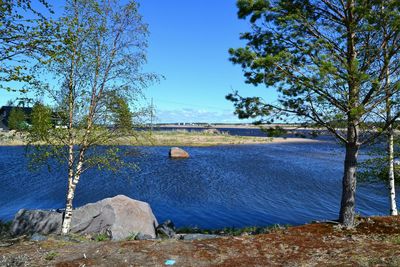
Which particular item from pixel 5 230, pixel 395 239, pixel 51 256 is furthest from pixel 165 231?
pixel 395 239

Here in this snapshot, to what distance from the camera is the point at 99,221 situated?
622 inches

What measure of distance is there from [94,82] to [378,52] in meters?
11.1

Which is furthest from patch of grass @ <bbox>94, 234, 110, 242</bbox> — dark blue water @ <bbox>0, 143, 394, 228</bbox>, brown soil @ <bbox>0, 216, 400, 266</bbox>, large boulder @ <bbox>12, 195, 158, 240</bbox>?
dark blue water @ <bbox>0, 143, 394, 228</bbox>

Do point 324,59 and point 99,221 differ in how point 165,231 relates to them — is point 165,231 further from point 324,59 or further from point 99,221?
point 324,59

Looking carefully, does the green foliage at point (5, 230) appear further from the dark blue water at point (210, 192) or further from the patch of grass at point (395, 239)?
the patch of grass at point (395, 239)

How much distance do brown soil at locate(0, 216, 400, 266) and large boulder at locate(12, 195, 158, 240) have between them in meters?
4.89

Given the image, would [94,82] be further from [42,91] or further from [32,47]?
[32,47]

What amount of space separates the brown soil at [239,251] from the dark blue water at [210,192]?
558 centimetres

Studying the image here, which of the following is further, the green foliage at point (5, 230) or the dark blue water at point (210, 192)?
the dark blue water at point (210, 192)

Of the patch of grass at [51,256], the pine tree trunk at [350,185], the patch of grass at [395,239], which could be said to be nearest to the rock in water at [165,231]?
the patch of grass at [51,256]

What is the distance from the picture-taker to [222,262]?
852 cm

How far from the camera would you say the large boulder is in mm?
15445

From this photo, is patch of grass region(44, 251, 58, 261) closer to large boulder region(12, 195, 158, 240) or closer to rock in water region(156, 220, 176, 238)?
large boulder region(12, 195, 158, 240)

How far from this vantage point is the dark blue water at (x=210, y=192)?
2234 cm
